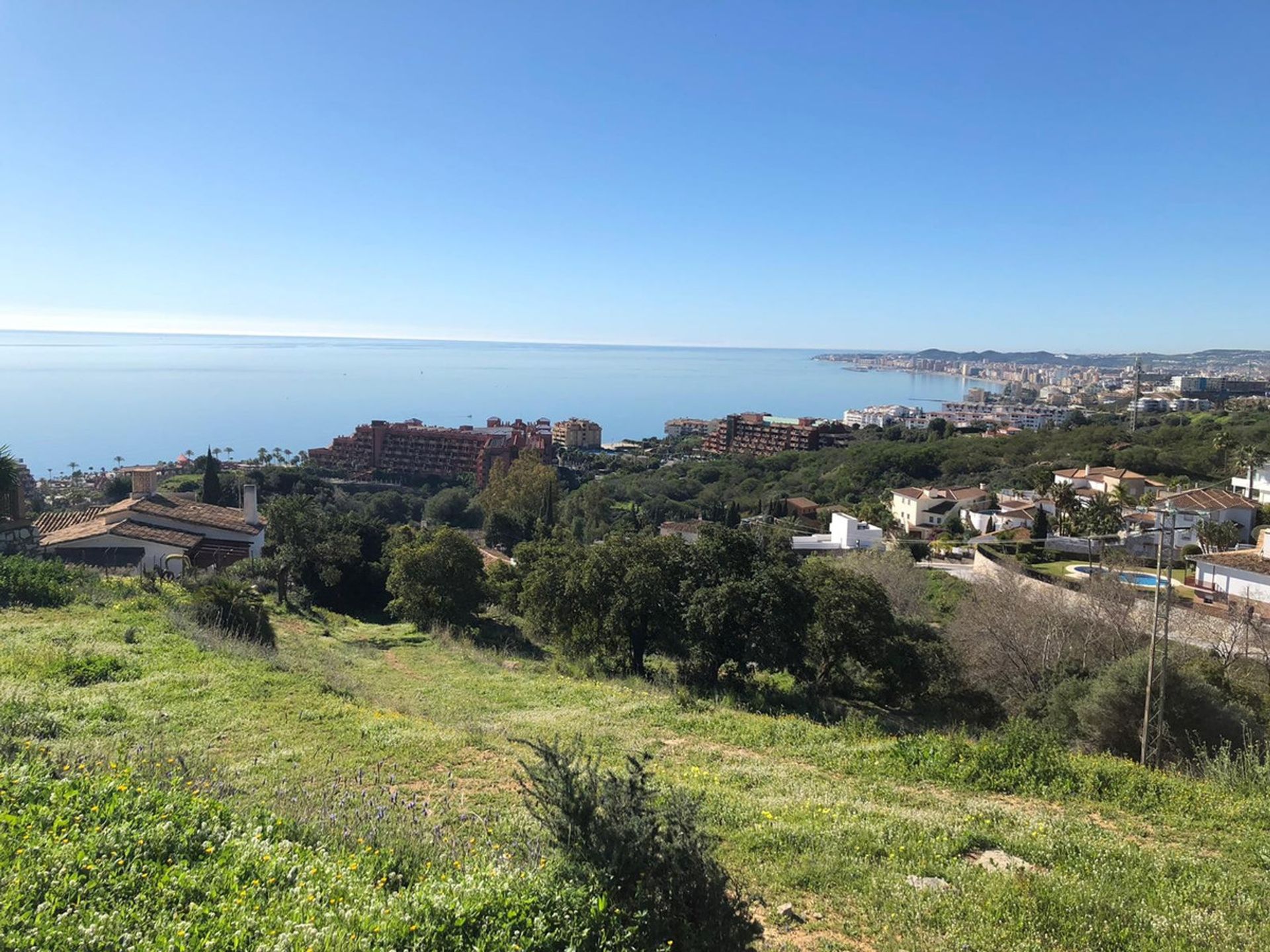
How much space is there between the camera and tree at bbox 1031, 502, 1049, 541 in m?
32.4

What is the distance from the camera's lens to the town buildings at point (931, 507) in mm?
41469

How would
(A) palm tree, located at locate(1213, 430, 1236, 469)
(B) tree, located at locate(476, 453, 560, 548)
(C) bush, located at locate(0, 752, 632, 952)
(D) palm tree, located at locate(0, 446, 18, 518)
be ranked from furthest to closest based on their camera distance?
(A) palm tree, located at locate(1213, 430, 1236, 469) → (B) tree, located at locate(476, 453, 560, 548) → (D) palm tree, located at locate(0, 446, 18, 518) → (C) bush, located at locate(0, 752, 632, 952)

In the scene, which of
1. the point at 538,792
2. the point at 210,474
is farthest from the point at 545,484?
the point at 538,792

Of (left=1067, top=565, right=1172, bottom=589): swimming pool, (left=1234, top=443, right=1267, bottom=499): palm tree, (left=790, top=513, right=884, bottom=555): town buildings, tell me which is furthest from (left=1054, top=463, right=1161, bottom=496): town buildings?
(left=1067, top=565, right=1172, bottom=589): swimming pool

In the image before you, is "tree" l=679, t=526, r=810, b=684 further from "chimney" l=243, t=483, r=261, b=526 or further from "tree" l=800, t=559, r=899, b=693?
"chimney" l=243, t=483, r=261, b=526

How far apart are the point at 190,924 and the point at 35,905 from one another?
682 millimetres

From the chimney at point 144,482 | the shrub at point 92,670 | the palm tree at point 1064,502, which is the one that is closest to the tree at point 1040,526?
the palm tree at point 1064,502

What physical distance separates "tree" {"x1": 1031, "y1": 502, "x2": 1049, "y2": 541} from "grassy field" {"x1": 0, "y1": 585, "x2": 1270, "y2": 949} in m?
27.1

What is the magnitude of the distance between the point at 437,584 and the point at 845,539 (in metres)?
23.1

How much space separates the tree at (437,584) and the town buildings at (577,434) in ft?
280

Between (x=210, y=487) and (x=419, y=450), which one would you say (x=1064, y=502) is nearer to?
(x=210, y=487)

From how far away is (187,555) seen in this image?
2009cm

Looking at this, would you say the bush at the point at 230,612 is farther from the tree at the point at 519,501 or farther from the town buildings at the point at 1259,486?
Answer: the town buildings at the point at 1259,486

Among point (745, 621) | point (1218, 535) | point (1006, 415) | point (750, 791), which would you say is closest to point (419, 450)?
point (1218, 535)
